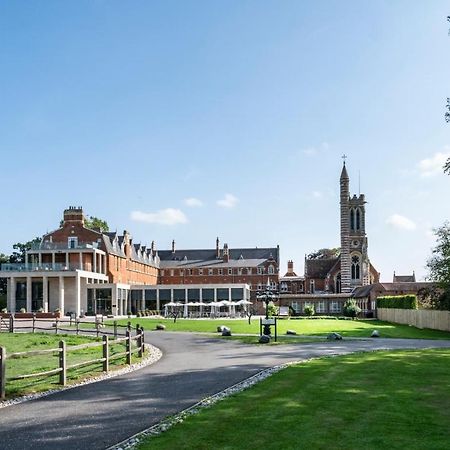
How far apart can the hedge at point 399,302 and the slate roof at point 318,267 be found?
34.8 meters

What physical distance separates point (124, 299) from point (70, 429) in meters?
76.9

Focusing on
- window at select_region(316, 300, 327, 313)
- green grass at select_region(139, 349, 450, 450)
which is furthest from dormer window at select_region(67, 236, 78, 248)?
green grass at select_region(139, 349, 450, 450)

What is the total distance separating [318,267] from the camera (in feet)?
360

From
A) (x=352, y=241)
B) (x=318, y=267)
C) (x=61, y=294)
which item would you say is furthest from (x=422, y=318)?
(x=318, y=267)

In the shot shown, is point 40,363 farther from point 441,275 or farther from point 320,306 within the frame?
point 320,306

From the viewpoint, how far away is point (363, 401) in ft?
43.2

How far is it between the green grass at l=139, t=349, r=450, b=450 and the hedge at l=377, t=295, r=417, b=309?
4311cm

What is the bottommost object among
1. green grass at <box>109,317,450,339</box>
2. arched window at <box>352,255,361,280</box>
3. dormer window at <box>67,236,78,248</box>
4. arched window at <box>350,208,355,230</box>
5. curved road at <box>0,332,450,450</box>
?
green grass at <box>109,317,450,339</box>

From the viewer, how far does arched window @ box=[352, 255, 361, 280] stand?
102250mm

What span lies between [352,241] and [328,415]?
94.5 metres

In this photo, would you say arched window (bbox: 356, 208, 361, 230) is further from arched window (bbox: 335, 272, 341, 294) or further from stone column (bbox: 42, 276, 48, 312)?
stone column (bbox: 42, 276, 48, 312)

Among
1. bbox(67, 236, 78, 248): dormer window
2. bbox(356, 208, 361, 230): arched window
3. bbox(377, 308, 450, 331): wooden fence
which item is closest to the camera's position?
bbox(377, 308, 450, 331): wooden fence

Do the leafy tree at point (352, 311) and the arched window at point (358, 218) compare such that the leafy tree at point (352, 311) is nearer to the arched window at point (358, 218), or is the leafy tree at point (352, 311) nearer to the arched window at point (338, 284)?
the arched window at point (338, 284)

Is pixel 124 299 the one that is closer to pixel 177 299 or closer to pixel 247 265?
pixel 177 299
